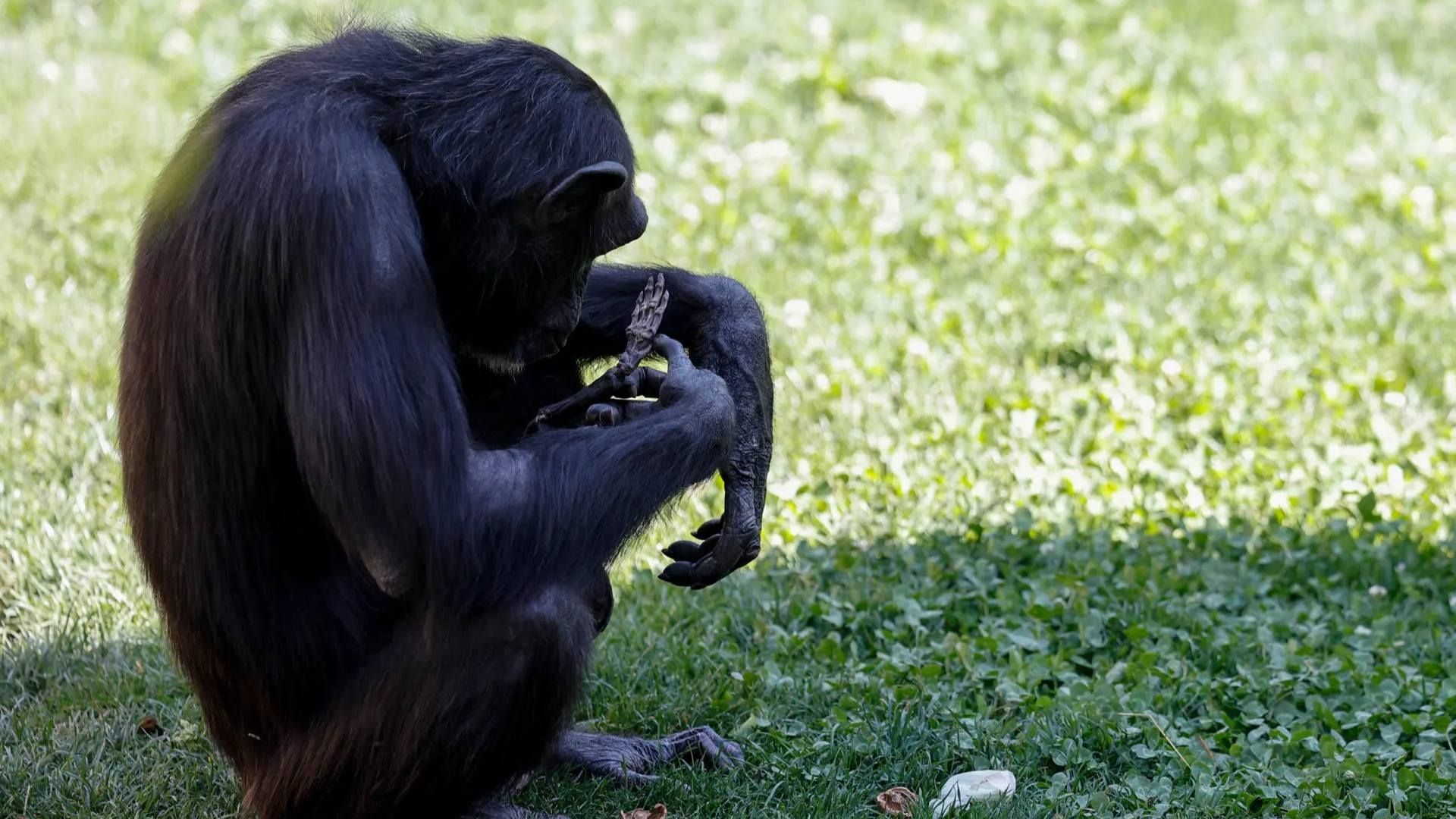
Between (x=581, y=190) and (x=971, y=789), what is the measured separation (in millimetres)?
1655

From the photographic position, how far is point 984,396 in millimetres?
5805

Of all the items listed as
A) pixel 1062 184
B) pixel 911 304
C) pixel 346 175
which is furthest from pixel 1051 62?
pixel 346 175

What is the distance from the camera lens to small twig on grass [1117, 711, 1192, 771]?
12.9ft

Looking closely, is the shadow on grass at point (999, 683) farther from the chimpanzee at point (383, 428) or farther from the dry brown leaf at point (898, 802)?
the chimpanzee at point (383, 428)

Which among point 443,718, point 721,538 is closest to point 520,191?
point 721,538

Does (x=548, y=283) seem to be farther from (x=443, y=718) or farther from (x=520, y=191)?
(x=443, y=718)

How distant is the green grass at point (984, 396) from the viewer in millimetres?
4051

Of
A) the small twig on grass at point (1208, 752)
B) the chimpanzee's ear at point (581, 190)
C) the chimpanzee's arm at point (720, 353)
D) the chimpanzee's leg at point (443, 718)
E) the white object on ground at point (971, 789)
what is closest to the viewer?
the chimpanzee's leg at point (443, 718)

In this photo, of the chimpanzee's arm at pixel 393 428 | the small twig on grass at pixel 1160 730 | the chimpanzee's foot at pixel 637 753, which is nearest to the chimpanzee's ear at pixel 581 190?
the chimpanzee's arm at pixel 393 428

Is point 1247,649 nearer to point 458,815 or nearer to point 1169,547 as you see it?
point 1169,547

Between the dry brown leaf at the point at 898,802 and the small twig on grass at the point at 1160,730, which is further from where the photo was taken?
the small twig on grass at the point at 1160,730

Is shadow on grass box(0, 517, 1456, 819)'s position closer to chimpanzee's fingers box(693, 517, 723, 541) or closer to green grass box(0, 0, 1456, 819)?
green grass box(0, 0, 1456, 819)

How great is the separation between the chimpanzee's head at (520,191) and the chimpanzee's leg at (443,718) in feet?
2.11

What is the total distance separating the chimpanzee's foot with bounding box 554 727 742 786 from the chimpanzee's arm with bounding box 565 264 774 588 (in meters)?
0.60
